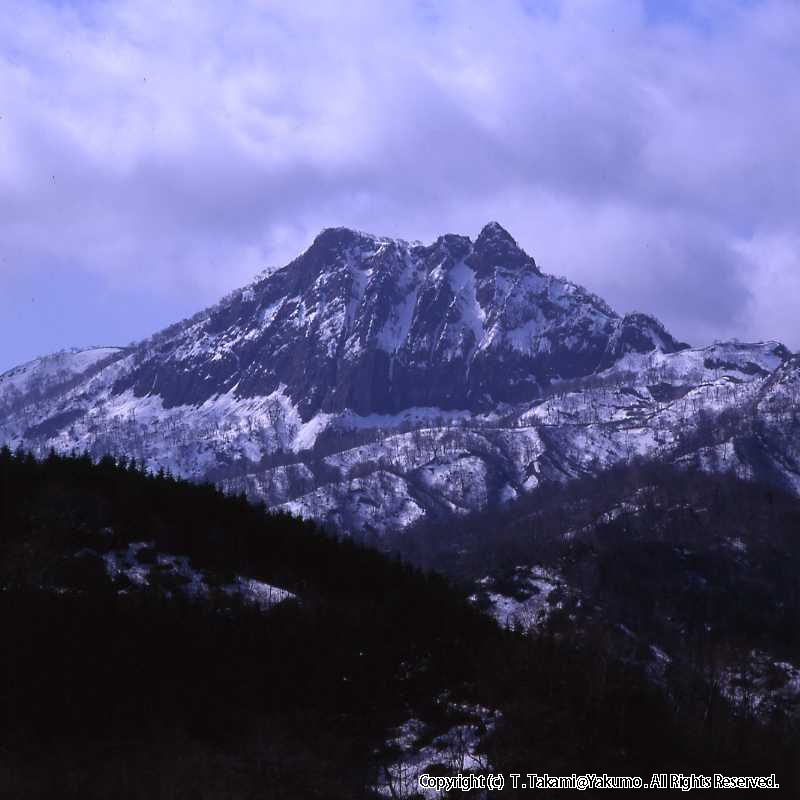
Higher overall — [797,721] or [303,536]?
[303,536]

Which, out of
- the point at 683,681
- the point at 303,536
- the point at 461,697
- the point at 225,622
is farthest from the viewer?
the point at 683,681

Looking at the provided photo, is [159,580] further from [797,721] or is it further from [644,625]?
[644,625]

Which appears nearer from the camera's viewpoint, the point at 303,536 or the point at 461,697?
the point at 461,697

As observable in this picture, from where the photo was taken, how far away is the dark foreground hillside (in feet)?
178

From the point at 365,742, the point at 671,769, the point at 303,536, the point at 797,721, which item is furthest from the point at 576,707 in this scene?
the point at 797,721

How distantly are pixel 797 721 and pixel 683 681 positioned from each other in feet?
49.4

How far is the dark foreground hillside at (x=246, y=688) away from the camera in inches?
2135

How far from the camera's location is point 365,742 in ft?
195

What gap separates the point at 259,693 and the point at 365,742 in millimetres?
7378

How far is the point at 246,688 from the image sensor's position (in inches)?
2488

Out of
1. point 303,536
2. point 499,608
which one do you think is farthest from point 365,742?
point 499,608

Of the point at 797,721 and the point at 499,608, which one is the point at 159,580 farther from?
the point at 499,608

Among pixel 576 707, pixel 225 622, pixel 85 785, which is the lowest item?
pixel 85 785

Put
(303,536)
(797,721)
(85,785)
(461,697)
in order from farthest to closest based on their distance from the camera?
(797,721)
(303,536)
(461,697)
(85,785)
